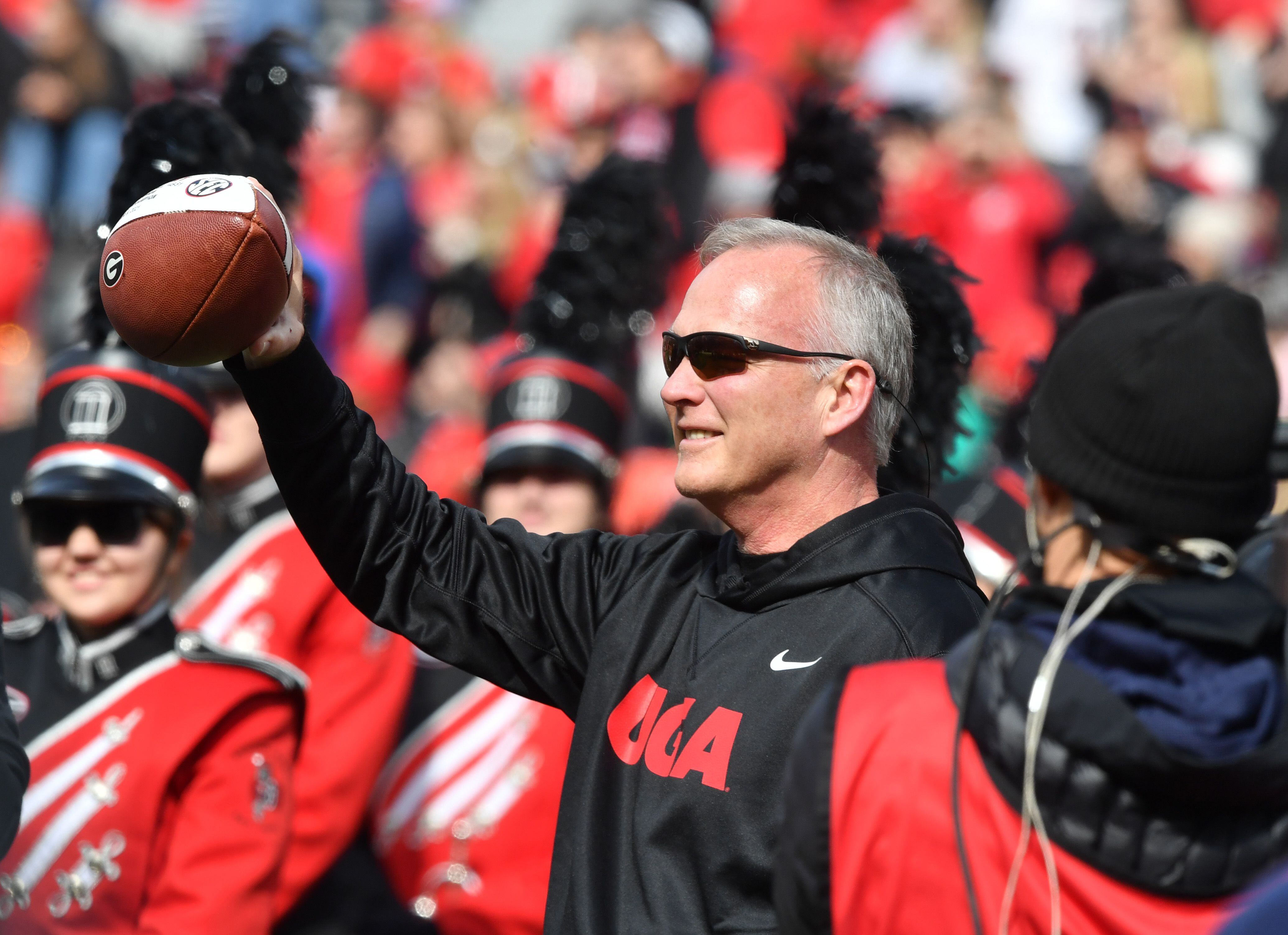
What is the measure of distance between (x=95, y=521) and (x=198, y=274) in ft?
4.16

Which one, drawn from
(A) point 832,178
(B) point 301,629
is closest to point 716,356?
(A) point 832,178

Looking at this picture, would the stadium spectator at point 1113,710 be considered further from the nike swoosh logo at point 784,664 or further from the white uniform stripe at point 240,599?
the white uniform stripe at point 240,599

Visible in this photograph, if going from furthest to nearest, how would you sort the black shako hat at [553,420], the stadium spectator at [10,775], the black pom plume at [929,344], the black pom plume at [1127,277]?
the black pom plume at [1127,277], the black shako hat at [553,420], the black pom plume at [929,344], the stadium spectator at [10,775]

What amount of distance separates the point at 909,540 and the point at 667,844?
590 millimetres

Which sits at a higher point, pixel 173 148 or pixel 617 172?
pixel 173 148

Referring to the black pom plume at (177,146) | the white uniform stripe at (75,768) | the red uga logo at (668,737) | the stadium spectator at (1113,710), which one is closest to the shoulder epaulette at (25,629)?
the white uniform stripe at (75,768)

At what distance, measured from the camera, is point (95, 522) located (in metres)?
3.42

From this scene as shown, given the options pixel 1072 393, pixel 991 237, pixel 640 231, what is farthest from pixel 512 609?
pixel 991 237

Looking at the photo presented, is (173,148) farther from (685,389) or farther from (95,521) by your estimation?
(685,389)

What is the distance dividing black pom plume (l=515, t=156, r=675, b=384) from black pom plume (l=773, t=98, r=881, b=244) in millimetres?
1104

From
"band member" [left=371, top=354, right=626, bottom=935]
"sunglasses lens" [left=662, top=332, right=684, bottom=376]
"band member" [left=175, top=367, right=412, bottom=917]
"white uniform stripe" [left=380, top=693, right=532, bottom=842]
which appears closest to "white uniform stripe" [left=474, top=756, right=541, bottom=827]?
"band member" [left=371, top=354, right=626, bottom=935]

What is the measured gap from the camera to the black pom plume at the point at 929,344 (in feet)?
11.0

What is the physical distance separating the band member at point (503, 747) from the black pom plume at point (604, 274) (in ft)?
0.62

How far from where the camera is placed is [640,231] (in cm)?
491
